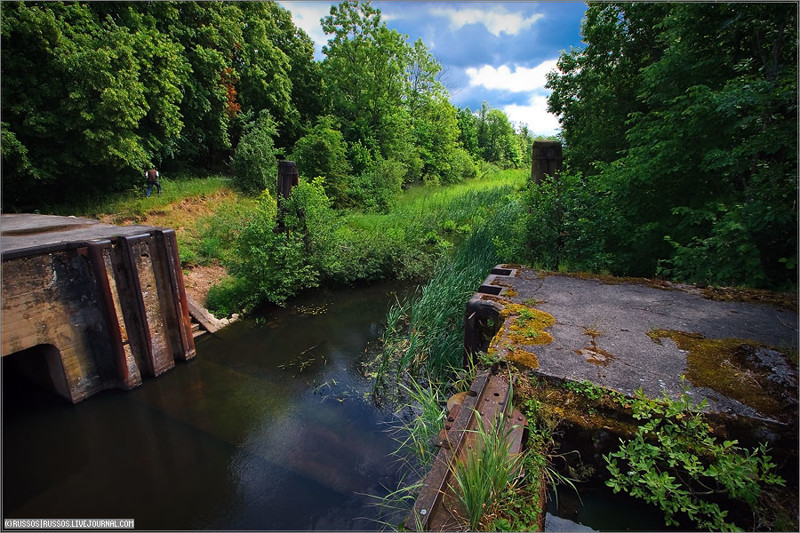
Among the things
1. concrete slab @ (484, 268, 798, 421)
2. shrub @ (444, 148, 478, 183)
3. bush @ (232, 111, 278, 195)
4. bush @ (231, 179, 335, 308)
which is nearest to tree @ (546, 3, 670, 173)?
concrete slab @ (484, 268, 798, 421)

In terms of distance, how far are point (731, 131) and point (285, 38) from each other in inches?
921

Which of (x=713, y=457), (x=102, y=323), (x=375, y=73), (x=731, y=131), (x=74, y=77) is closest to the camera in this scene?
(x=713, y=457)

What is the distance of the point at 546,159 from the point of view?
659cm

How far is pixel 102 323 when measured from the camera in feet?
17.6

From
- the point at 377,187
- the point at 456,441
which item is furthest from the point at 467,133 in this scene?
the point at 456,441

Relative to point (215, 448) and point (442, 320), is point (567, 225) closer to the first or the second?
point (442, 320)

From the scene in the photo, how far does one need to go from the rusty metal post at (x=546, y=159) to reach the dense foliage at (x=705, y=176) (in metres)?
0.54

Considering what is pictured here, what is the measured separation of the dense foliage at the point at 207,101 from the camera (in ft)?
33.6

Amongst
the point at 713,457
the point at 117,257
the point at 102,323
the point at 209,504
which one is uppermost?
the point at 117,257

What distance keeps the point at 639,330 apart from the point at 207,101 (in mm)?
17561

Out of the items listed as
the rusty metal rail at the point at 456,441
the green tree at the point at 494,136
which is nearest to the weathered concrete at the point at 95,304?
the rusty metal rail at the point at 456,441

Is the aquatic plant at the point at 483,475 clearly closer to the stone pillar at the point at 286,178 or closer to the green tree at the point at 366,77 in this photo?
the stone pillar at the point at 286,178

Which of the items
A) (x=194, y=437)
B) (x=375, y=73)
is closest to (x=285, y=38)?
(x=375, y=73)

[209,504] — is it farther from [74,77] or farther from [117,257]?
[74,77]
